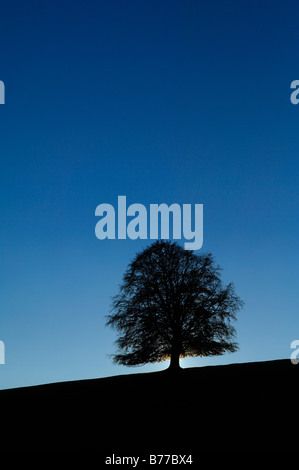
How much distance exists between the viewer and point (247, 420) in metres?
15.5

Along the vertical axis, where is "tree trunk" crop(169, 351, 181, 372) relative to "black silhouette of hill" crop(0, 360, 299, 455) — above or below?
above

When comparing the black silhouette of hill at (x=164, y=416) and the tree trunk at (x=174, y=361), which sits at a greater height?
the tree trunk at (x=174, y=361)

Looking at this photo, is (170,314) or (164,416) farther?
(170,314)

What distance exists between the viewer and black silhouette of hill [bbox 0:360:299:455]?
13.2 meters

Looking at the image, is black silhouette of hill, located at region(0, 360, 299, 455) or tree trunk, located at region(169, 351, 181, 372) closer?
black silhouette of hill, located at region(0, 360, 299, 455)

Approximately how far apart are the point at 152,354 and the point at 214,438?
2159 cm

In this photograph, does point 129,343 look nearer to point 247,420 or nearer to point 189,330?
point 189,330

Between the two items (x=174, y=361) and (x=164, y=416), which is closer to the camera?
(x=164, y=416)

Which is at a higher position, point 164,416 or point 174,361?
point 174,361

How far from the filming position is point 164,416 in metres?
17.7

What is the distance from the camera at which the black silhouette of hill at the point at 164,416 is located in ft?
43.4

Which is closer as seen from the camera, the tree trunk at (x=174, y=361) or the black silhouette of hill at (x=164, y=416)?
the black silhouette of hill at (x=164, y=416)

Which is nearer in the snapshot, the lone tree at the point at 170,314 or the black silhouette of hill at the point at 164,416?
the black silhouette of hill at the point at 164,416
